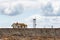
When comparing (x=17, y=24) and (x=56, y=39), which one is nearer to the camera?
(x=56, y=39)

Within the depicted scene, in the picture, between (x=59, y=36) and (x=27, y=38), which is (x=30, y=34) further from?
(x=59, y=36)

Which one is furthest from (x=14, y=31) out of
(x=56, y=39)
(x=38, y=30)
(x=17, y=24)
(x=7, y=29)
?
(x=17, y=24)

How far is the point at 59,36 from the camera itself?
16.3m

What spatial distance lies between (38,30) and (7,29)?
2.35m

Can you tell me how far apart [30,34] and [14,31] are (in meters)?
1.24

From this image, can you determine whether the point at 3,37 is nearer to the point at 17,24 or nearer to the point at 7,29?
the point at 7,29

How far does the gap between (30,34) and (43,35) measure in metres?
0.99

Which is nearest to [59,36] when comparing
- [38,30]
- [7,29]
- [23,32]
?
[38,30]

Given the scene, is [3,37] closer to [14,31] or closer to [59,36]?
[14,31]

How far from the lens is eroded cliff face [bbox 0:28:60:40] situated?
16.1 meters

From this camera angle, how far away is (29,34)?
16281 mm

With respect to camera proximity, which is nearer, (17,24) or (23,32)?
(23,32)

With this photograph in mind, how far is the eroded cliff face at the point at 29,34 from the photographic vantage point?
53.0 ft

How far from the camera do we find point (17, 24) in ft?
77.8
